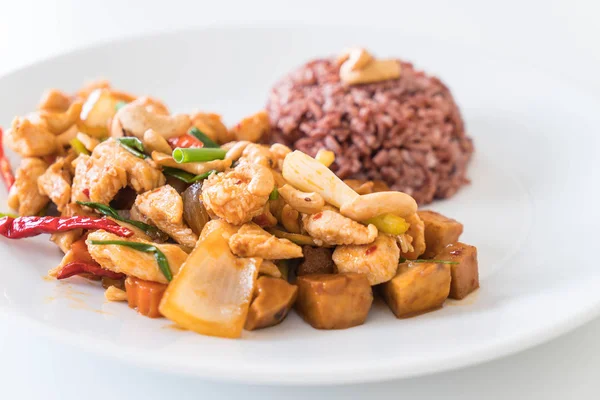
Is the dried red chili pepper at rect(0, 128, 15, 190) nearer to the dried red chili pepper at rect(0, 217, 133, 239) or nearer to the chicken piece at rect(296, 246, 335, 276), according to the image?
the dried red chili pepper at rect(0, 217, 133, 239)

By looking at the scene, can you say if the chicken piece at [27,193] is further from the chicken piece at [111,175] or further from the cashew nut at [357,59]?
the cashew nut at [357,59]

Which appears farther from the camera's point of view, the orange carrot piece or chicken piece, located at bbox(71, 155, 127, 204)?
chicken piece, located at bbox(71, 155, 127, 204)

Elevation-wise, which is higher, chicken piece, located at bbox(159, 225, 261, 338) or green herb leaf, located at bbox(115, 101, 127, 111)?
green herb leaf, located at bbox(115, 101, 127, 111)

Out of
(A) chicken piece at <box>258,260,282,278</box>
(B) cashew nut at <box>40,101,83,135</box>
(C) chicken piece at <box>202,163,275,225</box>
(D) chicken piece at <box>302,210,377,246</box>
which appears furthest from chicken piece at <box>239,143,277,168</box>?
(B) cashew nut at <box>40,101,83,135</box>

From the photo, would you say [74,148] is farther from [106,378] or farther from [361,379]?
[361,379]

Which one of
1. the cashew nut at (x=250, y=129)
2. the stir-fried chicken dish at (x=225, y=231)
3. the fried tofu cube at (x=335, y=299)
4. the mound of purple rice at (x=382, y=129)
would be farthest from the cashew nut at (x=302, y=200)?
the mound of purple rice at (x=382, y=129)
